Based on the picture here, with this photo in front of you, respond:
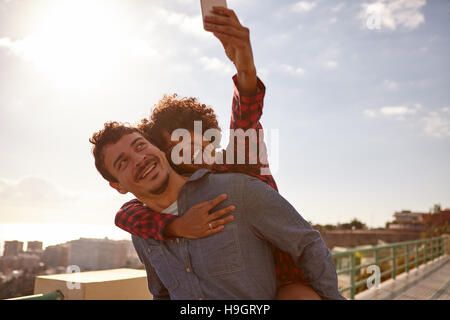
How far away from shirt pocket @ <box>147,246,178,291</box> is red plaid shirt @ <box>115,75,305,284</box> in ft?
0.20

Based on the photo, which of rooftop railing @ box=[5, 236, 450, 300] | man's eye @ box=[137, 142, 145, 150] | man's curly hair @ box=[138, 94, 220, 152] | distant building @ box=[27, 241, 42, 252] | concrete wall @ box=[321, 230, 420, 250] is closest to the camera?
man's eye @ box=[137, 142, 145, 150]

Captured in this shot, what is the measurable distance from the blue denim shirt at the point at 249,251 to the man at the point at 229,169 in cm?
4

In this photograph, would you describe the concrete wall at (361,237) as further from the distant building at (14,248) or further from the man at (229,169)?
the man at (229,169)

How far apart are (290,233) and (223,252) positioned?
0.68 ft

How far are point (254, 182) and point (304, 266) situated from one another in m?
0.30

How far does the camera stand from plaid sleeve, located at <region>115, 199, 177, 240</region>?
1256mm

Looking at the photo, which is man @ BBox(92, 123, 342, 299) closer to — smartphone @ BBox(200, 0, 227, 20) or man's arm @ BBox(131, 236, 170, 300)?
man's arm @ BBox(131, 236, 170, 300)

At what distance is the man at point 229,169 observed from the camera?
1.14 meters

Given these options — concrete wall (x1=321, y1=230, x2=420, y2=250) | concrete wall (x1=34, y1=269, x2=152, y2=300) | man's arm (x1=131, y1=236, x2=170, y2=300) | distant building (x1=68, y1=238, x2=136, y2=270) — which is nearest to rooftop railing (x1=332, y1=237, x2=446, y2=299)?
concrete wall (x1=34, y1=269, x2=152, y2=300)

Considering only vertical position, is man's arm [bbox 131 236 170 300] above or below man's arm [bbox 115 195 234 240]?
below

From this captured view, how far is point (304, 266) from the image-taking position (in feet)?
3.82

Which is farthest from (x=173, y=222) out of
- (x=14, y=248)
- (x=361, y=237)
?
(x=361, y=237)
